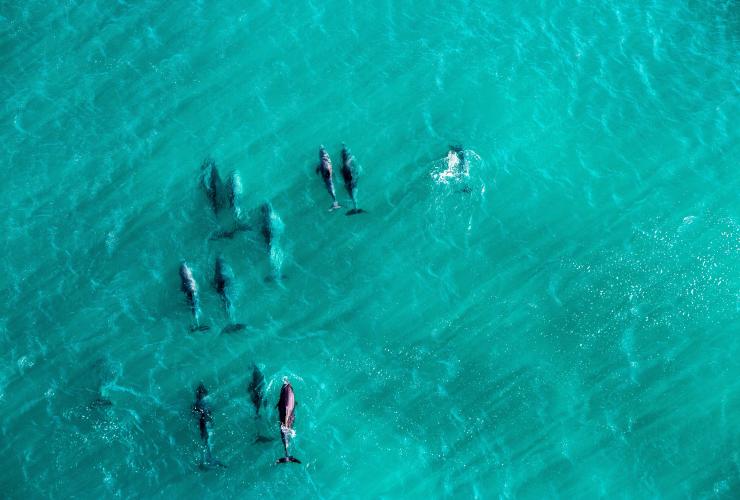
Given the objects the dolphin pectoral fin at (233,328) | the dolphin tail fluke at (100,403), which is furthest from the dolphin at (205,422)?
Result: the dolphin tail fluke at (100,403)

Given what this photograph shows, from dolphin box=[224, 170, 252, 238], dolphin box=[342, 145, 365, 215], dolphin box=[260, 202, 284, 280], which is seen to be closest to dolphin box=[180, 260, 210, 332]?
dolphin box=[224, 170, 252, 238]

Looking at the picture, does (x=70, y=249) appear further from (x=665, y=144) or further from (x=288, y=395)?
(x=665, y=144)

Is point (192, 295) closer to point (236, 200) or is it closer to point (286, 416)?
point (236, 200)

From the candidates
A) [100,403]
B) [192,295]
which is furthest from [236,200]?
[100,403]

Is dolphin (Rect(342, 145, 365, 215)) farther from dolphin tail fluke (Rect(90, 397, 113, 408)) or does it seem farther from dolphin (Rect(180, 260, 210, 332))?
dolphin tail fluke (Rect(90, 397, 113, 408))

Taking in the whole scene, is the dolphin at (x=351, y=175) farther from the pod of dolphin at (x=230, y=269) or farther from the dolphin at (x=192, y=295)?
the dolphin at (x=192, y=295)

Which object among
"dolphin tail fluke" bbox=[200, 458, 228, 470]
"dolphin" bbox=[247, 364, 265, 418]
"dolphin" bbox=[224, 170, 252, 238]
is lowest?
"dolphin tail fluke" bbox=[200, 458, 228, 470]
